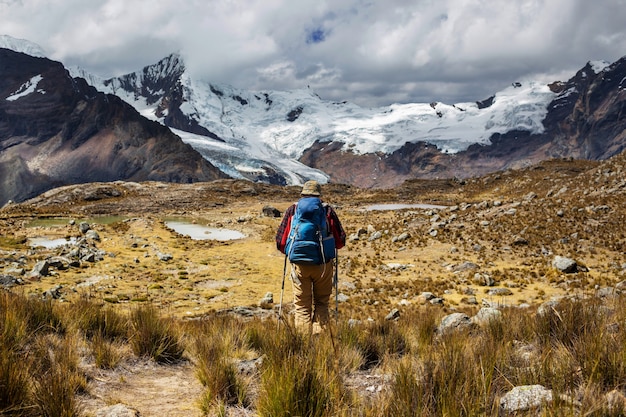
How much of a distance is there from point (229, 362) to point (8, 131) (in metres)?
234

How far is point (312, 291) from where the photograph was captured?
800cm

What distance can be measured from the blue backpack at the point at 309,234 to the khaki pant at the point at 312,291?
26cm

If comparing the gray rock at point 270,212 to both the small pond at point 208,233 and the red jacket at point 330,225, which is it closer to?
the small pond at point 208,233

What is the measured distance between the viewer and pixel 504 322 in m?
7.11

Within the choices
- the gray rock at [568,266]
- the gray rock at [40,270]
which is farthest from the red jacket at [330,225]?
→ the gray rock at [568,266]

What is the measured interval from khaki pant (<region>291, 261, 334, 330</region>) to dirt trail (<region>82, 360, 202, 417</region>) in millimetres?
2368

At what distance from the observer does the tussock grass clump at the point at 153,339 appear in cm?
646

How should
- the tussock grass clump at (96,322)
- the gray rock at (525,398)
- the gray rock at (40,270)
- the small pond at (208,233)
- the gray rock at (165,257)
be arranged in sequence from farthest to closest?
the small pond at (208,233) < the gray rock at (165,257) < the gray rock at (40,270) < the tussock grass clump at (96,322) < the gray rock at (525,398)

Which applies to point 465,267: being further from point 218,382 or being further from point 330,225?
point 218,382

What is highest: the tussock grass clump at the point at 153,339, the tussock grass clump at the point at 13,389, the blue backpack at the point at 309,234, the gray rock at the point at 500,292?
the blue backpack at the point at 309,234

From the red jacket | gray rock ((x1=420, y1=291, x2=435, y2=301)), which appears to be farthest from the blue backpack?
gray rock ((x1=420, y1=291, x2=435, y2=301))

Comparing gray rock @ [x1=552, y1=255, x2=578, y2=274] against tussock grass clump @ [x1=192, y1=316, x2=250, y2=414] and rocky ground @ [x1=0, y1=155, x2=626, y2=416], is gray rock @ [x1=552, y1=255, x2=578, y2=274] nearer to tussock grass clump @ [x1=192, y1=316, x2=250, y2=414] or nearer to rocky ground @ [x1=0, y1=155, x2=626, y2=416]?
rocky ground @ [x1=0, y1=155, x2=626, y2=416]

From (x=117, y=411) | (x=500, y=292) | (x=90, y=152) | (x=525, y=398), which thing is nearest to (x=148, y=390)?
(x=117, y=411)

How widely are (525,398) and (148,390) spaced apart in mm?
4291
